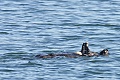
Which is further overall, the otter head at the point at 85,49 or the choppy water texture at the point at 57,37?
the otter head at the point at 85,49

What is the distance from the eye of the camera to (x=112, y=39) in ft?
104

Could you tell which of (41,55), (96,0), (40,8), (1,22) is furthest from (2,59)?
(96,0)

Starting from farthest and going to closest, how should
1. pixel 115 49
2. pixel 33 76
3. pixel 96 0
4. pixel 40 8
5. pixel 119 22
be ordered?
pixel 96 0 → pixel 40 8 → pixel 119 22 → pixel 115 49 → pixel 33 76

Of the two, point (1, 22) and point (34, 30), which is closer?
point (34, 30)

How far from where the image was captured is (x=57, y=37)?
32031 millimetres

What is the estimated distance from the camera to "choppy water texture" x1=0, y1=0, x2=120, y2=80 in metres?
25.4

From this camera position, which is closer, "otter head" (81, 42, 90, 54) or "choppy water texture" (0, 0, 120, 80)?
"choppy water texture" (0, 0, 120, 80)

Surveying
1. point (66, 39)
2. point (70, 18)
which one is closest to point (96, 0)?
point (70, 18)

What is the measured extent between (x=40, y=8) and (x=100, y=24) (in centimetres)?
670

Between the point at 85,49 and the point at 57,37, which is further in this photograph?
A: the point at 57,37

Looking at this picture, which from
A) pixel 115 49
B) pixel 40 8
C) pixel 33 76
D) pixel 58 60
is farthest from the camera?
pixel 40 8

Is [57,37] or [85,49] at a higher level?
[57,37]

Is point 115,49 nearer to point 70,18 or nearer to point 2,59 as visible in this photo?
point 2,59

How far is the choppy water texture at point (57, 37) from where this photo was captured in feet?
83.3
